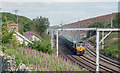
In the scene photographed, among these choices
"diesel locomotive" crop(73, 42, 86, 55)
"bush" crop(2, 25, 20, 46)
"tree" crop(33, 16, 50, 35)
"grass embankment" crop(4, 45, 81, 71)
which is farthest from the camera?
"tree" crop(33, 16, 50, 35)

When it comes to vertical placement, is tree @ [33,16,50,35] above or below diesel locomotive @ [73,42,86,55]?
above

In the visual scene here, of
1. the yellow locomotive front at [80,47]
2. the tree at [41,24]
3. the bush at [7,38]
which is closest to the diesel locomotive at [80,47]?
the yellow locomotive front at [80,47]

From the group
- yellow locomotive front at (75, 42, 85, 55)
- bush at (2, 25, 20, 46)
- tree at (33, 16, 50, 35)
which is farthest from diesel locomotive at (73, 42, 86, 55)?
tree at (33, 16, 50, 35)

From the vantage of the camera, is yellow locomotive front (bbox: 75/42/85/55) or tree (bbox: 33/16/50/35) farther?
tree (bbox: 33/16/50/35)

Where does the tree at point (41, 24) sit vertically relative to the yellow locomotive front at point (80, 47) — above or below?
above

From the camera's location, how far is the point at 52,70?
20.2 ft

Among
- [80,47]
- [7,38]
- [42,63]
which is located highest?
[7,38]

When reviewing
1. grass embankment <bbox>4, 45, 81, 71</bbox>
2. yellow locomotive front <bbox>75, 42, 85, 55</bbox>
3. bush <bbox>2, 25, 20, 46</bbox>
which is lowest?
yellow locomotive front <bbox>75, 42, 85, 55</bbox>

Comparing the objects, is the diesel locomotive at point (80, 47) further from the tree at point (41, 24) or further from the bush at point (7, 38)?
the tree at point (41, 24)

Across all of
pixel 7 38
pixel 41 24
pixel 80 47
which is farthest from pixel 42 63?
pixel 41 24

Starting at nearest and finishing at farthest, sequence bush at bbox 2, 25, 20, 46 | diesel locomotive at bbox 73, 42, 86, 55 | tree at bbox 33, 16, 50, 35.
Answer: bush at bbox 2, 25, 20, 46
diesel locomotive at bbox 73, 42, 86, 55
tree at bbox 33, 16, 50, 35

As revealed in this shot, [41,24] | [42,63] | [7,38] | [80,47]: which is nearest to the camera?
[42,63]

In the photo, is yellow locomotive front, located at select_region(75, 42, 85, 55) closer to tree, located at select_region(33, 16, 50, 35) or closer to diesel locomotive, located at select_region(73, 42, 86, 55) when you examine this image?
diesel locomotive, located at select_region(73, 42, 86, 55)

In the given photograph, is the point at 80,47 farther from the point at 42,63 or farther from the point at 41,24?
the point at 41,24
